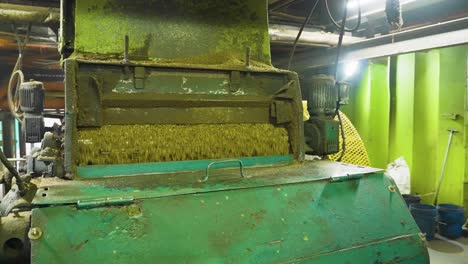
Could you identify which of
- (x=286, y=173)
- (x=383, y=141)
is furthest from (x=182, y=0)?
(x=383, y=141)

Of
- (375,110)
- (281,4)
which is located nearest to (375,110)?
(375,110)

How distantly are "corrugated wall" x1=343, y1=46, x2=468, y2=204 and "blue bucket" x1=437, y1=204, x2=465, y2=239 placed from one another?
38 centimetres

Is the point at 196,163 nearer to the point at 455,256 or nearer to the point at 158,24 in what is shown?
the point at 158,24

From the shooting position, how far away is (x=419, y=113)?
493cm

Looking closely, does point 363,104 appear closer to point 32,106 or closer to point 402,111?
point 402,111

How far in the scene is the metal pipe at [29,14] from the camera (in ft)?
9.84

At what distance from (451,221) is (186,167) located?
3619 millimetres

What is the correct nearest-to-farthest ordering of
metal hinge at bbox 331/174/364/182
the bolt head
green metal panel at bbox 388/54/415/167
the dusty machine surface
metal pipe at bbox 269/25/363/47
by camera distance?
the bolt head → the dusty machine surface → metal hinge at bbox 331/174/364/182 → metal pipe at bbox 269/25/363/47 → green metal panel at bbox 388/54/415/167

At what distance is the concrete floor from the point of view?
3.62 meters

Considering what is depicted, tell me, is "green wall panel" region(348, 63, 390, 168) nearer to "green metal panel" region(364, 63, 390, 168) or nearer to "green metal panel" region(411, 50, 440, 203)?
"green metal panel" region(364, 63, 390, 168)

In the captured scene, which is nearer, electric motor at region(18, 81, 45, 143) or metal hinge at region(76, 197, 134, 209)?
metal hinge at region(76, 197, 134, 209)

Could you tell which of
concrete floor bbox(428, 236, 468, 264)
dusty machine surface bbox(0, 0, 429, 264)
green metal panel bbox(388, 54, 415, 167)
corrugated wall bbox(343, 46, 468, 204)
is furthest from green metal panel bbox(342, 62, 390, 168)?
dusty machine surface bbox(0, 0, 429, 264)

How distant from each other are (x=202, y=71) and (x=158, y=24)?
39 cm

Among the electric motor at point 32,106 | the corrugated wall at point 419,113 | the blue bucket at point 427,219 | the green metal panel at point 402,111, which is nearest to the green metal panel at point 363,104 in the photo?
the corrugated wall at point 419,113
